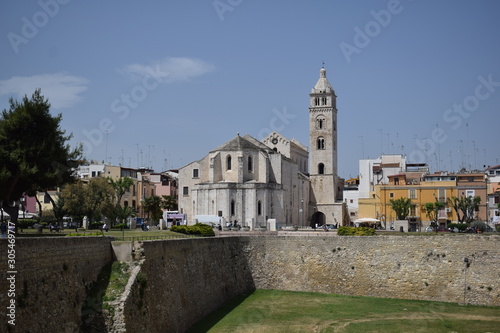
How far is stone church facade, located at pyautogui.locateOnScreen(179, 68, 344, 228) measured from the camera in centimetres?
7700

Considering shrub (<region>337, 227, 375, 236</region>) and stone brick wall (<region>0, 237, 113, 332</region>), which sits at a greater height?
shrub (<region>337, 227, 375, 236</region>)

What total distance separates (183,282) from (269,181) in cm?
4576

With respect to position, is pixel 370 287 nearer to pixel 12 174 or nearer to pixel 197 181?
pixel 12 174

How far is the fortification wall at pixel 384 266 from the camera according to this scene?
42.4m

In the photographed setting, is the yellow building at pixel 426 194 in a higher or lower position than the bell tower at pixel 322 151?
lower

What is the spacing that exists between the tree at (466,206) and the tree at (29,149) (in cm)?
4689

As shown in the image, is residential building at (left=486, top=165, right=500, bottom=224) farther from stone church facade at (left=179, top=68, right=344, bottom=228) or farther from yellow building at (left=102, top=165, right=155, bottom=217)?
yellow building at (left=102, top=165, right=155, bottom=217)

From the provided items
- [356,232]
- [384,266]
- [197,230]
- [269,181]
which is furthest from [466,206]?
[197,230]

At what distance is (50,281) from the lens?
74.4 ft

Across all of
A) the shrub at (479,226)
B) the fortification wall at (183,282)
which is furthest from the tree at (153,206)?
the fortification wall at (183,282)

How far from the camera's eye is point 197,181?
268 ft

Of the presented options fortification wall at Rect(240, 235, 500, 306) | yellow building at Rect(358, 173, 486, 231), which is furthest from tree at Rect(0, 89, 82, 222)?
yellow building at Rect(358, 173, 486, 231)

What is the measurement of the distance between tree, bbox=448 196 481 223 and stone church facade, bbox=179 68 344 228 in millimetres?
18557

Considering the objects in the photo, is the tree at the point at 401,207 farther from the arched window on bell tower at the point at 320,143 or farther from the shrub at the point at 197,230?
the shrub at the point at 197,230
